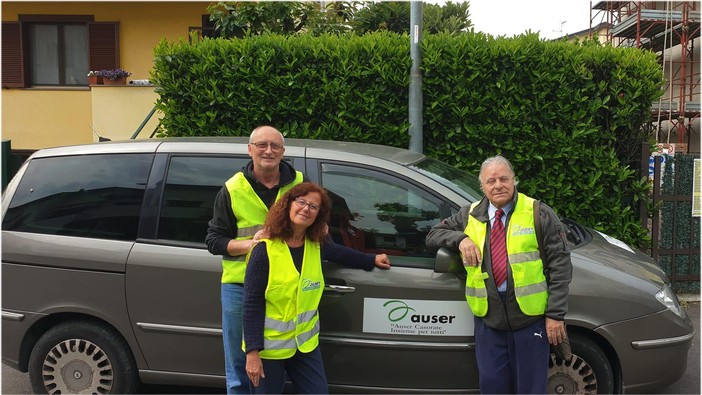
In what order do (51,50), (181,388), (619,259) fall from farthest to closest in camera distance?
(51,50), (181,388), (619,259)

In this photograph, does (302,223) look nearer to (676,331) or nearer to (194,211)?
(194,211)

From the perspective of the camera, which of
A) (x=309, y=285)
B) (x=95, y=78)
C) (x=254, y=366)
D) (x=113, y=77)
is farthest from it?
(x=95, y=78)

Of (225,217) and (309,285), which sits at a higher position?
(225,217)

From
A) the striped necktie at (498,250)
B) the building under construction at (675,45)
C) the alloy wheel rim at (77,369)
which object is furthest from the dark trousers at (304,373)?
the building under construction at (675,45)

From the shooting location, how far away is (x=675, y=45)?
55.0ft

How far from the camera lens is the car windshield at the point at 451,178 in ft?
12.4

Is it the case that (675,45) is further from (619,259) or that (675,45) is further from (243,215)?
(243,215)

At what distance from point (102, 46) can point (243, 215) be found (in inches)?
383

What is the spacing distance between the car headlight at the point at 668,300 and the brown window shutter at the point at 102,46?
10.5 meters

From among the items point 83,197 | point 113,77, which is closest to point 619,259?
point 83,197

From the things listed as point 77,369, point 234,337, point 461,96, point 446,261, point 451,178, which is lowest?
point 77,369

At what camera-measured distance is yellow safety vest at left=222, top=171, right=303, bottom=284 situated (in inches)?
127

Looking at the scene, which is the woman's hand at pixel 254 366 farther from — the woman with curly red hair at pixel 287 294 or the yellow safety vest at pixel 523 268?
the yellow safety vest at pixel 523 268

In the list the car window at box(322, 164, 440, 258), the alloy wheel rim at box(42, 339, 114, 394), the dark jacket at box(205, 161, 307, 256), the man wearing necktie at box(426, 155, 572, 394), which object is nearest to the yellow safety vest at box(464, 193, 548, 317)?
the man wearing necktie at box(426, 155, 572, 394)
